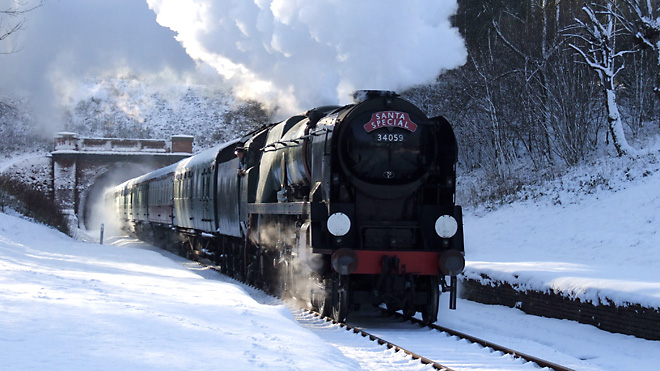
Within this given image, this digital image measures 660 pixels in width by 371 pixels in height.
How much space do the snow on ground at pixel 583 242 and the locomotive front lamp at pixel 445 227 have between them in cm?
228

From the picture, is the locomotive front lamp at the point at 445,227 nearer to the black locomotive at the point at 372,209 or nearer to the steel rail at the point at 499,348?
the black locomotive at the point at 372,209

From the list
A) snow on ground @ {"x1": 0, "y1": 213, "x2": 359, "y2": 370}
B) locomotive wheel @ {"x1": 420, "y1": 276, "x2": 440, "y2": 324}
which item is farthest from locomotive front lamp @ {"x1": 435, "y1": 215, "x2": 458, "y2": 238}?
snow on ground @ {"x1": 0, "y1": 213, "x2": 359, "y2": 370}

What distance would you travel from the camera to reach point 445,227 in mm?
9711

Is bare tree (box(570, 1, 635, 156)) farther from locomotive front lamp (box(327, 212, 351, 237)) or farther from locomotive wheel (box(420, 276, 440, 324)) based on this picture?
locomotive front lamp (box(327, 212, 351, 237))

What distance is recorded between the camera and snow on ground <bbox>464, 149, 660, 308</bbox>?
415 inches

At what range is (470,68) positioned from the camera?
99.6ft

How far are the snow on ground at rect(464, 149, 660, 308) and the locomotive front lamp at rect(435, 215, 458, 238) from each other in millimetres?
2283

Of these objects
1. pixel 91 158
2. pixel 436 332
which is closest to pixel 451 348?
pixel 436 332

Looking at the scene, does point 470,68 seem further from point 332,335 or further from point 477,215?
point 332,335

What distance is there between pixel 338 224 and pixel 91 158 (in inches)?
1528

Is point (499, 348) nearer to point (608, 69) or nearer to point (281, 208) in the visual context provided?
point (281, 208)

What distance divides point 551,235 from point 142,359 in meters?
13.9

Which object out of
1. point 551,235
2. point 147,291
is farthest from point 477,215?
point 147,291

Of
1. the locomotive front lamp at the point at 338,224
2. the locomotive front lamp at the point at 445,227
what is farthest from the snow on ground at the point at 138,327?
the locomotive front lamp at the point at 445,227
